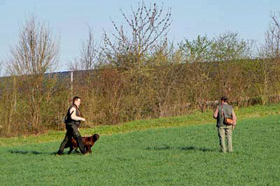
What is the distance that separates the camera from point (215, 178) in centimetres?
1261

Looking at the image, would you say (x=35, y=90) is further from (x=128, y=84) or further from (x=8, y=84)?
(x=128, y=84)

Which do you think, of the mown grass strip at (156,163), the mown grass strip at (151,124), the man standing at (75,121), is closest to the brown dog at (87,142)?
the man standing at (75,121)

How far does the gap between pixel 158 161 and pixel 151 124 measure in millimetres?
14322

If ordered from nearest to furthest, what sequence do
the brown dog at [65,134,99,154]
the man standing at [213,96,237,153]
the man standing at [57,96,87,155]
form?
the man standing at [213,96,237,153] < the man standing at [57,96,87,155] < the brown dog at [65,134,99,154]

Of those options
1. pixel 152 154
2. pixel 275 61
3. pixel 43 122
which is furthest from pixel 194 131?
pixel 275 61

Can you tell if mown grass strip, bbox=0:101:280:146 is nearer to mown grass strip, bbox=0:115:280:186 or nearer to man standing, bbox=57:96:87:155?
mown grass strip, bbox=0:115:280:186

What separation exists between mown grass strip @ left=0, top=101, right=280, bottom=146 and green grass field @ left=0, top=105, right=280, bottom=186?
107 centimetres

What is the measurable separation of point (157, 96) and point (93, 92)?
4.41 m

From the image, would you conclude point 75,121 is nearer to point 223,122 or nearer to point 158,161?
point 158,161

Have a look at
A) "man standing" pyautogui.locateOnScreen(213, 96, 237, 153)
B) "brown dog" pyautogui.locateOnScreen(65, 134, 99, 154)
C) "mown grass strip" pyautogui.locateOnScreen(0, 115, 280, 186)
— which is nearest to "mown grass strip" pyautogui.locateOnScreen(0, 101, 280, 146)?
"mown grass strip" pyautogui.locateOnScreen(0, 115, 280, 186)

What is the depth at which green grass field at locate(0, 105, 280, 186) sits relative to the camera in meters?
12.8

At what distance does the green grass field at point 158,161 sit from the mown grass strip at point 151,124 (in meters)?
1.07

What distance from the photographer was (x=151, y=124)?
3000 cm

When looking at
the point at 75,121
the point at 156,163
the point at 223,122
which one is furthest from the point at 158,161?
the point at 75,121
